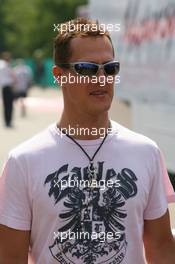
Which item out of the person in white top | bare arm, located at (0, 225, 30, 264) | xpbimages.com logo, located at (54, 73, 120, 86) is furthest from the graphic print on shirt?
the person in white top

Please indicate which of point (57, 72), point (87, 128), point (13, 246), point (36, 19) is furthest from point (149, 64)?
point (36, 19)

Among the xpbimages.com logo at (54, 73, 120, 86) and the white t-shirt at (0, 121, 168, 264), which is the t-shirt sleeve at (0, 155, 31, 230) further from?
the xpbimages.com logo at (54, 73, 120, 86)

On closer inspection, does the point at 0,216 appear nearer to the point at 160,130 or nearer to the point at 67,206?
the point at 67,206

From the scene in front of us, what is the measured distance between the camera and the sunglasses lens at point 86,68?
254 centimetres

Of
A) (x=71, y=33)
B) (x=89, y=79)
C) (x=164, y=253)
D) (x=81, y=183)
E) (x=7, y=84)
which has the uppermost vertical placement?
(x=7, y=84)

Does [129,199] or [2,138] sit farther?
[2,138]

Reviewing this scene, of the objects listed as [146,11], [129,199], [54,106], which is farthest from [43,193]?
[54,106]

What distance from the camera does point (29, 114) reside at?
79.3 ft

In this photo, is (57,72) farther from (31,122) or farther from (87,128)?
(31,122)

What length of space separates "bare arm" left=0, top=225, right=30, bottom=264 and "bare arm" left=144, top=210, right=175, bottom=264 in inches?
17.7

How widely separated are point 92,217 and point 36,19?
62.8m

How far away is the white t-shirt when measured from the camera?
99.8 inches

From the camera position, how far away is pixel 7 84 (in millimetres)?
18422

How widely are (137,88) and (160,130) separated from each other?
1165mm
